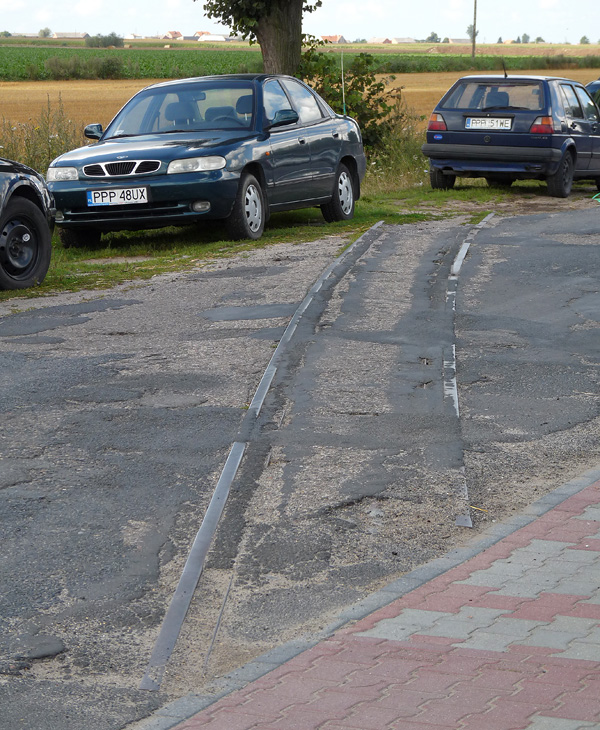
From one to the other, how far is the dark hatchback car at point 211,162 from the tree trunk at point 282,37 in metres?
6.41

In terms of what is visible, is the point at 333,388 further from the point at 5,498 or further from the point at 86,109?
the point at 86,109

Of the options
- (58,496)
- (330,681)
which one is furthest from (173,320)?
(330,681)

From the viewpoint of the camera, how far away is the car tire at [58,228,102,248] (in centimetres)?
1203

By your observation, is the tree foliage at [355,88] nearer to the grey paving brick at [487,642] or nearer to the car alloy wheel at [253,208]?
the car alloy wheel at [253,208]

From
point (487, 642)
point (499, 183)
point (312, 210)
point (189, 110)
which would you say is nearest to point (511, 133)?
point (499, 183)

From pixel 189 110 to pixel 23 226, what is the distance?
361 cm

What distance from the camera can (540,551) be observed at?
4070 mm

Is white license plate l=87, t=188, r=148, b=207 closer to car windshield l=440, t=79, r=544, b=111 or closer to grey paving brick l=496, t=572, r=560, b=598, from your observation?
car windshield l=440, t=79, r=544, b=111

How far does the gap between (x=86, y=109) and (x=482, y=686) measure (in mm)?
45893

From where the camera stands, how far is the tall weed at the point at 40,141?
15.1 meters

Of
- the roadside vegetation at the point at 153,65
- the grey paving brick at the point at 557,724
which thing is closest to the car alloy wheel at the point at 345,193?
the grey paving brick at the point at 557,724

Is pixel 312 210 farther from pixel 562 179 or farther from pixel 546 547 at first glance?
pixel 546 547

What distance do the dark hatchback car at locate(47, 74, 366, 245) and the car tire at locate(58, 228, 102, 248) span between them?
12mm

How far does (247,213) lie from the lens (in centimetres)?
1188
